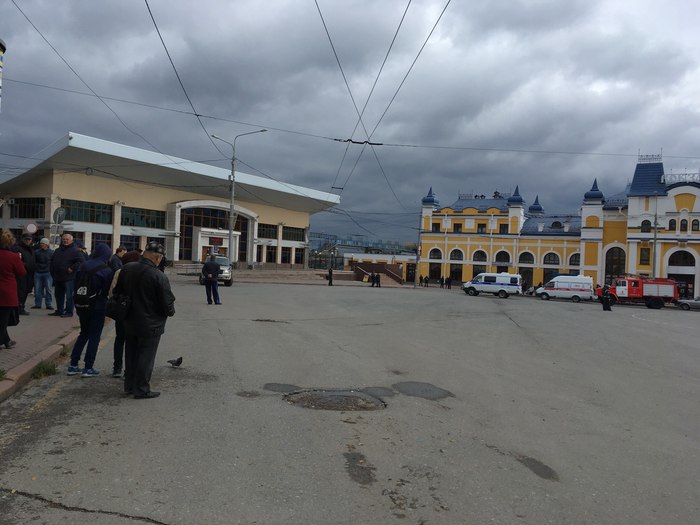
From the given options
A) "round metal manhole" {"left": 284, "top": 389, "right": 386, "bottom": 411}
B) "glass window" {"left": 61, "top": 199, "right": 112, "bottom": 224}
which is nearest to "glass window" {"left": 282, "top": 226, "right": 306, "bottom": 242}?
"glass window" {"left": 61, "top": 199, "right": 112, "bottom": 224}

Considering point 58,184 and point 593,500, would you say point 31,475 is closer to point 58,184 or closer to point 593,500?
point 593,500

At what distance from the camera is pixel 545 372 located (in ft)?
29.8

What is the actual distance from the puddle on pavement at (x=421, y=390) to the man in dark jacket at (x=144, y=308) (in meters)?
3.17

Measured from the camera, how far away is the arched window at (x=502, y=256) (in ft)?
221

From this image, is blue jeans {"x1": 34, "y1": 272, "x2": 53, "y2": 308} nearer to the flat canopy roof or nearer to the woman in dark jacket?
the woman in dark jacket

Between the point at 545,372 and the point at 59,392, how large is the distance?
289 inches

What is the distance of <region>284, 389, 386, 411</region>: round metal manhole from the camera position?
603cm

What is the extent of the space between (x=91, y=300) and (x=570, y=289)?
4197 cm

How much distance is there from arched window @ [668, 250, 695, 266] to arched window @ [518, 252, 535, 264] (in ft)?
49.0

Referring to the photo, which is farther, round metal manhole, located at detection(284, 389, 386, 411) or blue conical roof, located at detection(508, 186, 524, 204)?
blue conical roof, located at detection(508, 186, 524, 204)

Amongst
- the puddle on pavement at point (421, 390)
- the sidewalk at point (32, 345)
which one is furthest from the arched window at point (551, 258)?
the puddle on pavement at point (421, 390)

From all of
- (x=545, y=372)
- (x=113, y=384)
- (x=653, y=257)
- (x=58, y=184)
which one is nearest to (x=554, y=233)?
(x=653, y=257)

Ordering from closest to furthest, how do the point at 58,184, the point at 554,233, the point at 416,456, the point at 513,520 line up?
the point at 513,520, the point at 416,456, the point at 58,184, the point at 554,233

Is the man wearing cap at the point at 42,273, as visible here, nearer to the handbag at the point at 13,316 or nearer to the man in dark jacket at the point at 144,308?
the handbag at the point at 13,316
